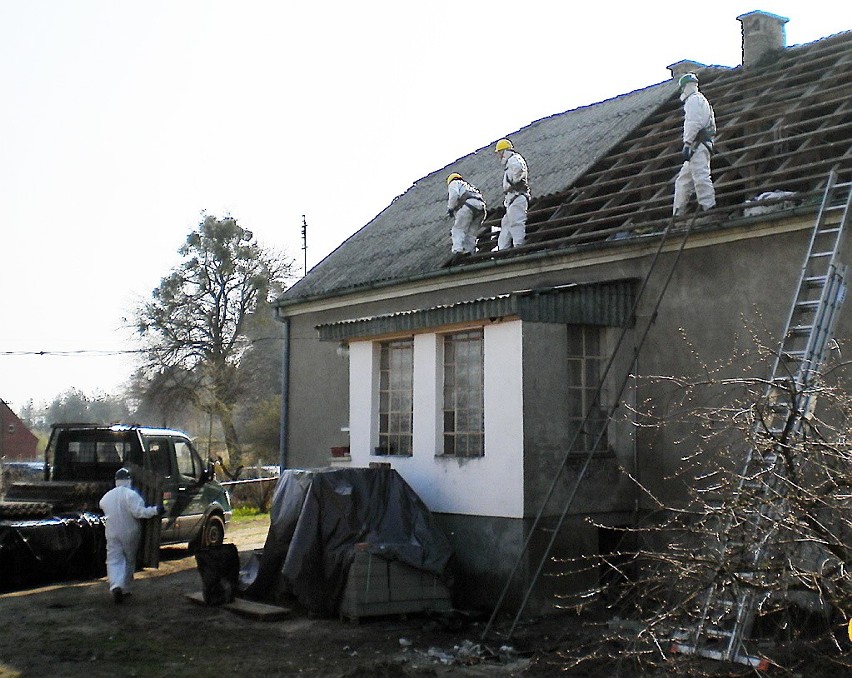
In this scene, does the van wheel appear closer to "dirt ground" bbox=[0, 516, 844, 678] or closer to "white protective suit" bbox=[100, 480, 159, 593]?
"white protective suit" bbox=[100, 480, 159, 593]

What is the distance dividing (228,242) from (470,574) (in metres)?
28.8

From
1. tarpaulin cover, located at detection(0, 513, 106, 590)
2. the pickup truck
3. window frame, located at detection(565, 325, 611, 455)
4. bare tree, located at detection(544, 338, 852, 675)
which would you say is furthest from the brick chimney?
tarpaulin cover, located at detection(0, 513, 106, 590)

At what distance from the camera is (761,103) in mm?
13484

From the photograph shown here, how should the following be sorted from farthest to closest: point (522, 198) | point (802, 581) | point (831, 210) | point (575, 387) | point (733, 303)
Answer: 1. point (522, 198)
2. point (575, 387)
3. point (733, 303)
4. point (831, 210)
5. point (802, 581)

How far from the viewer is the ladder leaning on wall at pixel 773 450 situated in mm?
5457

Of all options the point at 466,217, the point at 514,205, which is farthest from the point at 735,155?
the point at 466,217

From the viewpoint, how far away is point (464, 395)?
1174 centimetres

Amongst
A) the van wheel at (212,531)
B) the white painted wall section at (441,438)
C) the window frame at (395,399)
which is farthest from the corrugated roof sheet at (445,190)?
the van wheel at (212,531)

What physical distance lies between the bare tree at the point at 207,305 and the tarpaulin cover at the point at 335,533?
25.5 metres

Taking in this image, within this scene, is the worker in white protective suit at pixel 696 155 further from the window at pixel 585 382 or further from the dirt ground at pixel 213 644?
the dirt ground at pixel 213 644

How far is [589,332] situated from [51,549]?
7.43 metres

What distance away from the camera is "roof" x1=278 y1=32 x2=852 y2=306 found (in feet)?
38.2

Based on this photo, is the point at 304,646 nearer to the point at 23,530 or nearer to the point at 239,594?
the point at 239,594

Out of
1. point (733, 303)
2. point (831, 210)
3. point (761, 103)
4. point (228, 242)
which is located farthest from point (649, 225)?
point (228, 242)
